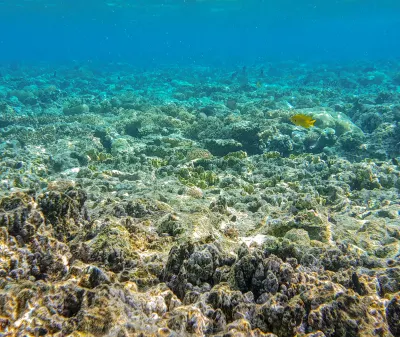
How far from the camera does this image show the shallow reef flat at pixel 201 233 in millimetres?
2439

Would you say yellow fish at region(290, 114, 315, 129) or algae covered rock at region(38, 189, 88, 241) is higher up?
algae covered rock at region(38, 189, 88, 241)

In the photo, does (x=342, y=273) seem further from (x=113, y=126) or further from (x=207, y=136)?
(x=113, y=126)

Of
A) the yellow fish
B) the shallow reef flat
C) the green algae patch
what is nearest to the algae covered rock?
the shallow reef flat

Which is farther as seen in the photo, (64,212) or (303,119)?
(303,119)

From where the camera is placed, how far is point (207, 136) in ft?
44.5

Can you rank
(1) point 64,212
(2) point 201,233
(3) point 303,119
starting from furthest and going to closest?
(3) point 303,119 → (2) point 201,233 → (1) point 64,212

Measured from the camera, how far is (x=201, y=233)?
171 inches

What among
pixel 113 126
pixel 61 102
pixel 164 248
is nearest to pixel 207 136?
pixel 113 126

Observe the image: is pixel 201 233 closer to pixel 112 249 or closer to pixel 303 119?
pixel 112 249

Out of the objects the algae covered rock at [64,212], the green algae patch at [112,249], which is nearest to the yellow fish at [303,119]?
the algae covered rock at [64,212]

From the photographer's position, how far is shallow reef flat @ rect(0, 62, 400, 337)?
2.44 metres

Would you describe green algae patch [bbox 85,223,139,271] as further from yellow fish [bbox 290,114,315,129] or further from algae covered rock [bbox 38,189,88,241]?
yellow fish [bbox 290,114,315,129]

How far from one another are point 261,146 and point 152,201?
25.4 ft

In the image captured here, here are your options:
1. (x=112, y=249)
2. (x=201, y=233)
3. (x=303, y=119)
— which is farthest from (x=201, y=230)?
(x=303, y=119)
